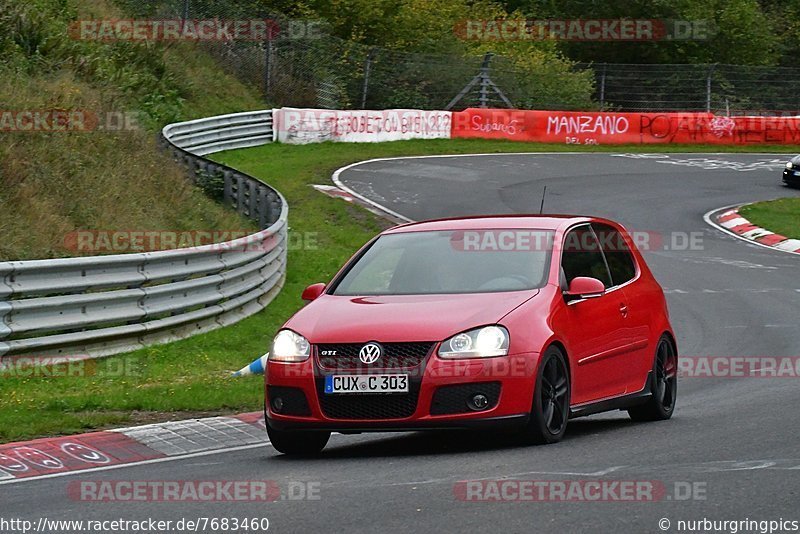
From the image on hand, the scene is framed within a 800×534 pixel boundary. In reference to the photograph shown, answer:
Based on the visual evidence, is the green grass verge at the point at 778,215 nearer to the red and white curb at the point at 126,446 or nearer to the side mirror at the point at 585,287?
the side mirror at the point at 585,287

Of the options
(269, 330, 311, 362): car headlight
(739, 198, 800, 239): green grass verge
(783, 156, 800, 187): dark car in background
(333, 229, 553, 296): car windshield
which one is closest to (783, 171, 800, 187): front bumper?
(783, 156, 800, 187): dark car in background

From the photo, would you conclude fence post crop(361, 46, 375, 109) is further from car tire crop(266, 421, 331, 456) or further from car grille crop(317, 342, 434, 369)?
car grille crop(317, 342, 434, 369)

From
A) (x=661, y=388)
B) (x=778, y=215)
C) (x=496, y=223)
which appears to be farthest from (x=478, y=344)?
(x=778, y=215)

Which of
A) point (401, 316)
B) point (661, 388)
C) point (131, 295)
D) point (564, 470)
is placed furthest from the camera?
point (131, 295)

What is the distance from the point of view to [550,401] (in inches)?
347

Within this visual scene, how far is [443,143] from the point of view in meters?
40.4

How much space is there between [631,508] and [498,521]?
674 mm

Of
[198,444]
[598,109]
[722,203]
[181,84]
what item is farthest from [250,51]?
[198,444]

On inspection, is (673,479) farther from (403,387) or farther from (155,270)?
(155,270)

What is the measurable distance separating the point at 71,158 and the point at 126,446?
11705mm

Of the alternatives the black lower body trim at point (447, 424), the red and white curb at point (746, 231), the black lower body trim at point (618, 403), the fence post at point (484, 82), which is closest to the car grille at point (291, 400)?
the black lower body trim at point (447, 424)

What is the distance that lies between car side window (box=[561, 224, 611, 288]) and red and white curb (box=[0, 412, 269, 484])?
8.12ft

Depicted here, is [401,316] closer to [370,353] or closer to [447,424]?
[370,353]

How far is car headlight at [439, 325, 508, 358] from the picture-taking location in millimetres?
8406
